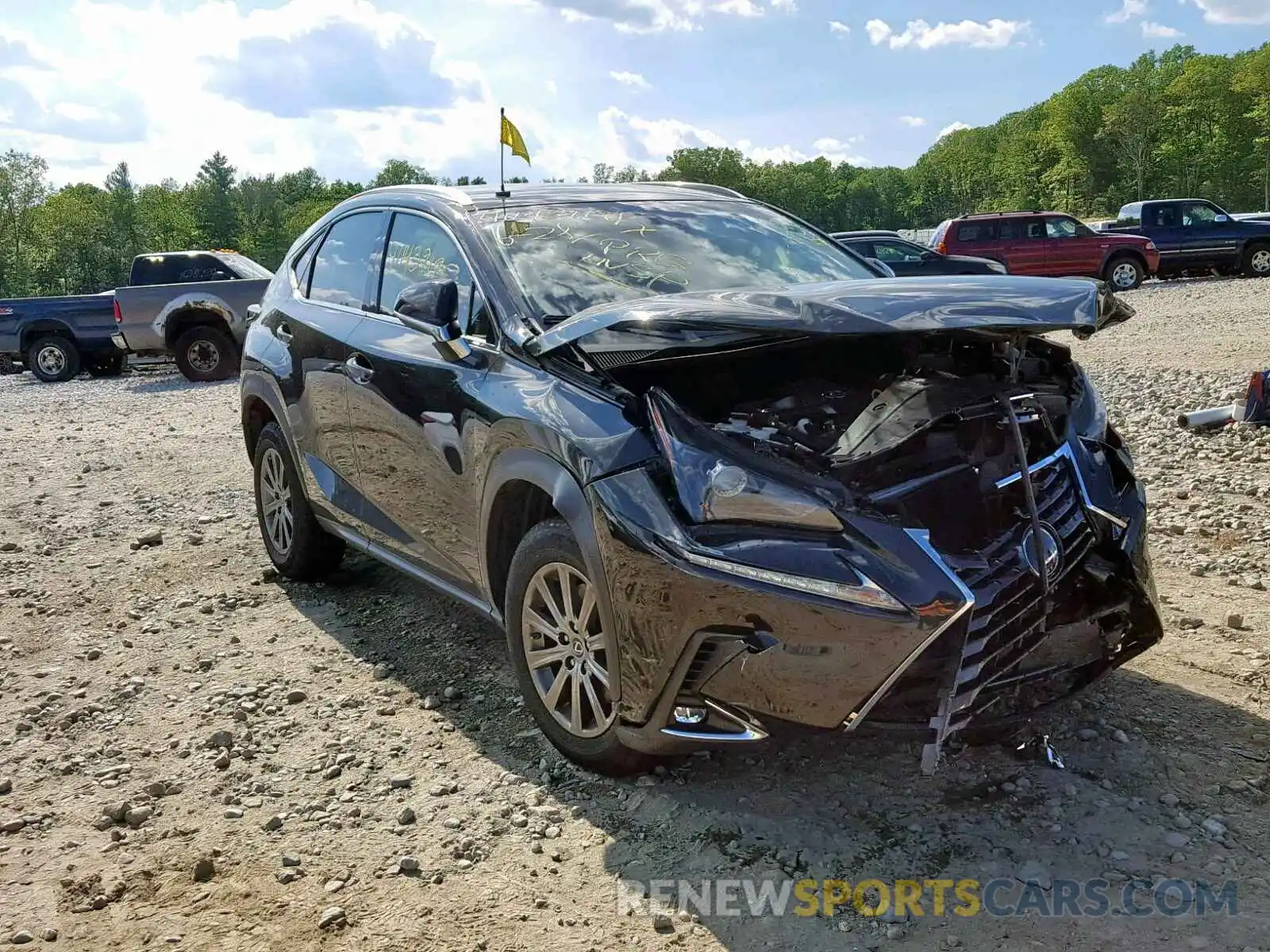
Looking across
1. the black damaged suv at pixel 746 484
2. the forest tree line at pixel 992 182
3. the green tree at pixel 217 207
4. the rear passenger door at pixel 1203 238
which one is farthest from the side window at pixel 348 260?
the green tree at pixel 217 207

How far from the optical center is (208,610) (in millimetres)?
5539

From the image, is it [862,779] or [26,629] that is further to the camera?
[26,629]

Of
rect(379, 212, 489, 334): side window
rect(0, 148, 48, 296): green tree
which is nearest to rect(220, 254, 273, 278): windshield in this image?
rect(379, 212, 489, 334): side window

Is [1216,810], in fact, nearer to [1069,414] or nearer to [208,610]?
[1069,414]

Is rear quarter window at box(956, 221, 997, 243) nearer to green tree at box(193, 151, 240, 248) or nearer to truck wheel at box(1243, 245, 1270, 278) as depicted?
truck wheel at box(1243, 245, 1270, 278)

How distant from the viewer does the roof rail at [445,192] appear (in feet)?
14.8

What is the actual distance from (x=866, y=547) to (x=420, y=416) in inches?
75.8

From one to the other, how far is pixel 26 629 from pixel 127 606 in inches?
17.8

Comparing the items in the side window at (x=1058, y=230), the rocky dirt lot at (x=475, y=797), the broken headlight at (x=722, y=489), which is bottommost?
the rocky dirt lot at (x=475, y=797)

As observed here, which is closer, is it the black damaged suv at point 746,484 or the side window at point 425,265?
the black damaged suv at point 746,484

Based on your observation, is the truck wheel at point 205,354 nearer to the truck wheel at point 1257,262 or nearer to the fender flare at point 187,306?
the fender flare at point 187,306

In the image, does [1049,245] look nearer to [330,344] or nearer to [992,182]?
[330,344]

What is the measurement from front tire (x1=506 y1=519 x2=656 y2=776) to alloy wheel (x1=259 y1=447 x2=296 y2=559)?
7.81ft

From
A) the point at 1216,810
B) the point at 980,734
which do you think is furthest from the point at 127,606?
the point at 1216,810
